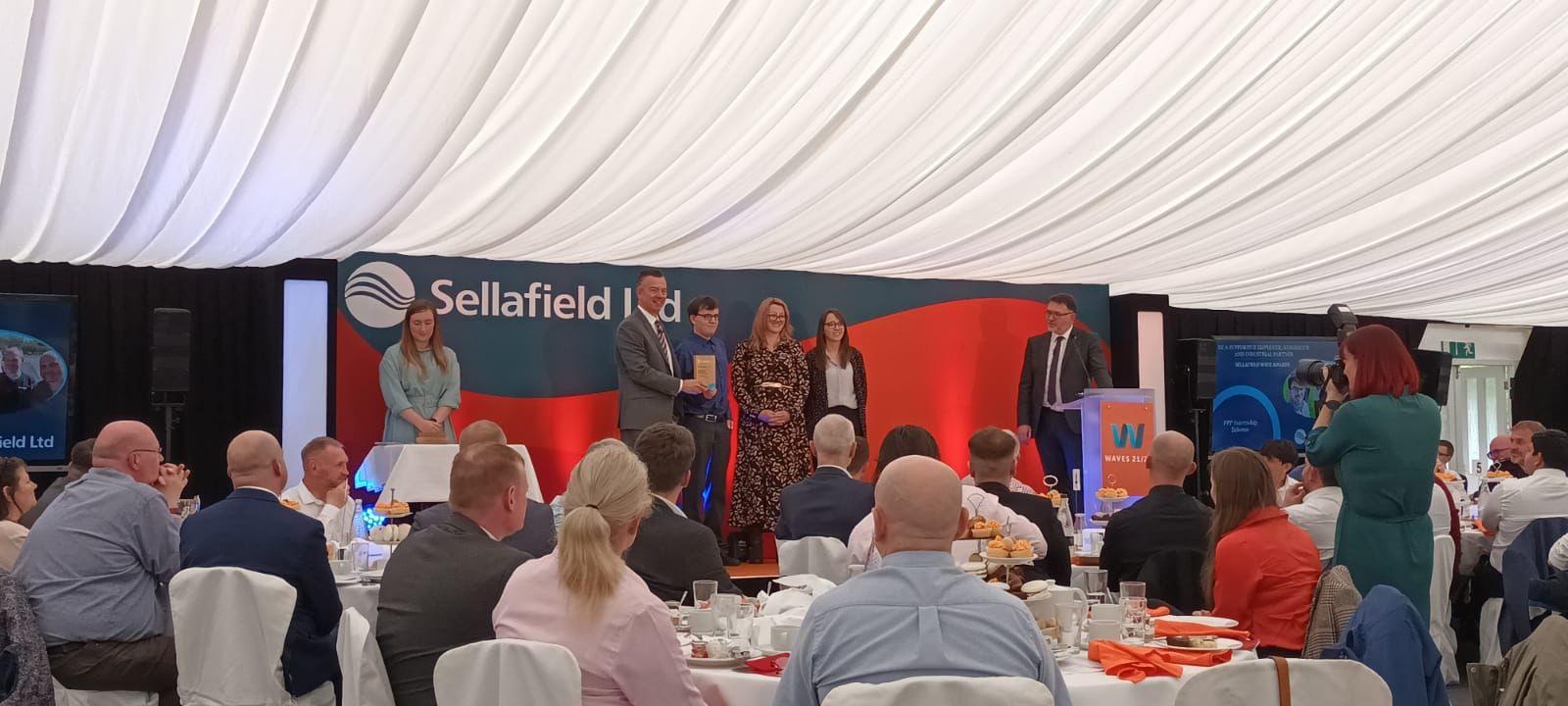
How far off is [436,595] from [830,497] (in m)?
2.49

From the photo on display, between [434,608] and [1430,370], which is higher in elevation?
[1430,370]

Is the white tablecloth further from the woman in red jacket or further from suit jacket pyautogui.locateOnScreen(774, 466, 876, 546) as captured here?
the woman in red jacket

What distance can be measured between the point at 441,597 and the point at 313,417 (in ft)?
19.8

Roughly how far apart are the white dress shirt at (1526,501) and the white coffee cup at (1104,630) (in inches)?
156

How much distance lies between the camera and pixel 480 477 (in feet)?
11.5

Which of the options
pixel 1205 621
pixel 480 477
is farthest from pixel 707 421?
pixel 480 477

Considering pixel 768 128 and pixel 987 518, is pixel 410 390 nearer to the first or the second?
pixel 768 128

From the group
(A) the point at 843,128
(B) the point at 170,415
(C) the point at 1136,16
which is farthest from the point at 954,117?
(B) the point at 170,415

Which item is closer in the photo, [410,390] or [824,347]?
[410,390]

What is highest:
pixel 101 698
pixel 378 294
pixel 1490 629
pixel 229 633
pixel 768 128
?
pixel 768 128

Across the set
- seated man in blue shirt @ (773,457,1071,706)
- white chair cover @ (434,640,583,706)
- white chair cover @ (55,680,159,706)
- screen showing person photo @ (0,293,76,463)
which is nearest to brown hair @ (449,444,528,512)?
white chair cover @ (434,640,583,706)

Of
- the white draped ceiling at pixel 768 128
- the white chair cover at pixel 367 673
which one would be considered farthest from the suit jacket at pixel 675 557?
the white draped ceiling at pixel 768 128

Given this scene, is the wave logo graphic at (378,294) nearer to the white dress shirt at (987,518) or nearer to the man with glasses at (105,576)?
the man with glasses at (105,576)

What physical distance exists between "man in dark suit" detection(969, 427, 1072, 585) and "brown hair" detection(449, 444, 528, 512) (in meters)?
2.00
